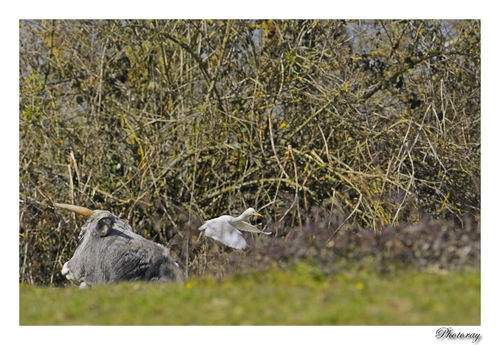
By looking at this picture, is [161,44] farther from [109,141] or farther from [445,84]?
[445,84]

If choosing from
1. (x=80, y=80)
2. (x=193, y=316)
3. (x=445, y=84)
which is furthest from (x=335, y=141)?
(x=193, y=316)

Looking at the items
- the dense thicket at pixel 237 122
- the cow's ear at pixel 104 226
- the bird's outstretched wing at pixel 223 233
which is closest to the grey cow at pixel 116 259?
the cow's ear at pixel 104 226

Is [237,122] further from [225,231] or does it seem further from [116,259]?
[116,259]

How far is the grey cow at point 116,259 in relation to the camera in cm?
803

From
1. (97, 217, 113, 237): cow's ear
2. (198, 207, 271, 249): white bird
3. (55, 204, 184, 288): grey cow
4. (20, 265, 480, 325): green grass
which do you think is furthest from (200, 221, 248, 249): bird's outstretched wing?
(20, 265, 480, 325): green grass

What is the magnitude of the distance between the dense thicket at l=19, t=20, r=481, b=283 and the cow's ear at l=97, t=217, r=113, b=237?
80.0 inches

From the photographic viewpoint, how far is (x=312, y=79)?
1027 cm

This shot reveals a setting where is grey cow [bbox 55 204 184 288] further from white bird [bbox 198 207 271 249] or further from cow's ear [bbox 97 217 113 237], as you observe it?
white bird [bbox 198 207 271 249]

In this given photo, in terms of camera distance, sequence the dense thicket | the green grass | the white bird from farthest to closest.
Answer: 1. the dense thicket
2. the white bird
3. the green grass

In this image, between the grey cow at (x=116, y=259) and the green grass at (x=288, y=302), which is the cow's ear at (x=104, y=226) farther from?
the green grass at (x=288, y=302)

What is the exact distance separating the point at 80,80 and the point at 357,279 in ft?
19.2

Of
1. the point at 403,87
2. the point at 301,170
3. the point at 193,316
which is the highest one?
the point at 403,87

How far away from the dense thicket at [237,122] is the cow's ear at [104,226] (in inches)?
80.0

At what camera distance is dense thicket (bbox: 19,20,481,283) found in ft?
33.8
